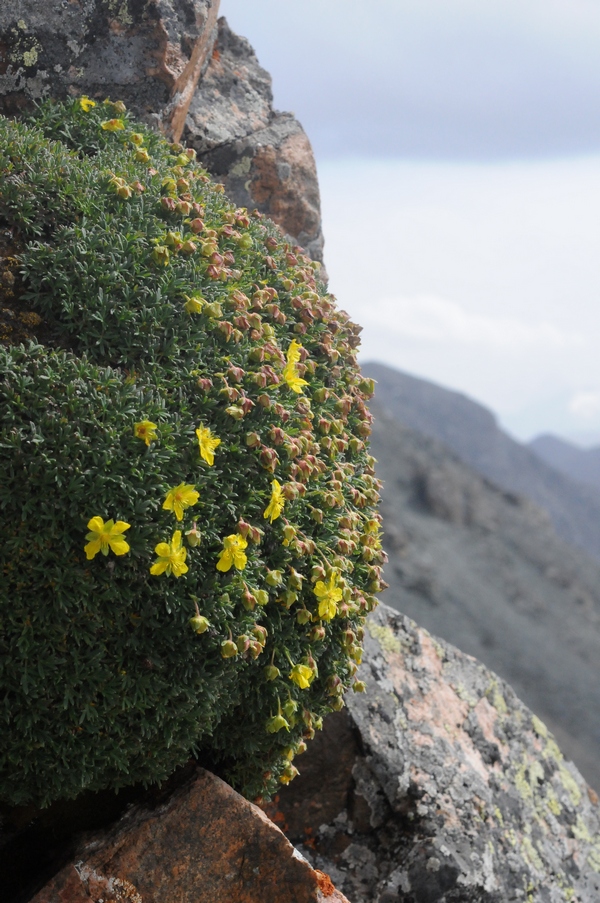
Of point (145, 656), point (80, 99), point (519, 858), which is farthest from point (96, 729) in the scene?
point (80, 99)

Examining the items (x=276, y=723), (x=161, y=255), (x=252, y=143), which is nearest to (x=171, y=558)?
(x=276, y=723)

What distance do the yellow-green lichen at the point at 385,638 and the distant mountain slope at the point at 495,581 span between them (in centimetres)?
1935

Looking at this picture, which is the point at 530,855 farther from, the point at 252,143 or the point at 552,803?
the point at 252,143

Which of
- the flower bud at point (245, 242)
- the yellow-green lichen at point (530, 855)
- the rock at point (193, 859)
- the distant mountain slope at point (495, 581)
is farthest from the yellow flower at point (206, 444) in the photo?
the distant mountain slope at point (495, 581)

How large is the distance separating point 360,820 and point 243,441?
8.67ft

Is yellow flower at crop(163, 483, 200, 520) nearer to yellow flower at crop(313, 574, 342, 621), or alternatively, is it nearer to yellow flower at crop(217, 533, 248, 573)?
yellow flower at crop(217, 533, 248, 573)

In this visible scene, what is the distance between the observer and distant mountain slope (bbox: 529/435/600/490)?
12069 cm

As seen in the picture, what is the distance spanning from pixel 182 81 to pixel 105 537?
12.4ft

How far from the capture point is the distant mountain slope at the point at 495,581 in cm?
3084

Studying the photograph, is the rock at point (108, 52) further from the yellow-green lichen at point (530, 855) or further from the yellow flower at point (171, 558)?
the yellow-green lichen at point (530, 855)

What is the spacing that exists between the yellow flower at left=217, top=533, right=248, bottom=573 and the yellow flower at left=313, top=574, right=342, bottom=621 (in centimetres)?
52

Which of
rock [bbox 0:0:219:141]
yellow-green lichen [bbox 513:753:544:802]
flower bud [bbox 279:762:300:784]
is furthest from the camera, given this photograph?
yellow-green lichen [bbox 513:753:544:802]

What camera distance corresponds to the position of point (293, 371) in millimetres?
4613

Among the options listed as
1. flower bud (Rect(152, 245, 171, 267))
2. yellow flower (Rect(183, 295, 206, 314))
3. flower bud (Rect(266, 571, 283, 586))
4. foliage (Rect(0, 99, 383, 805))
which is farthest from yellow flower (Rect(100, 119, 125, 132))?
flower bud (Rect(266, 571, 283, 586))
